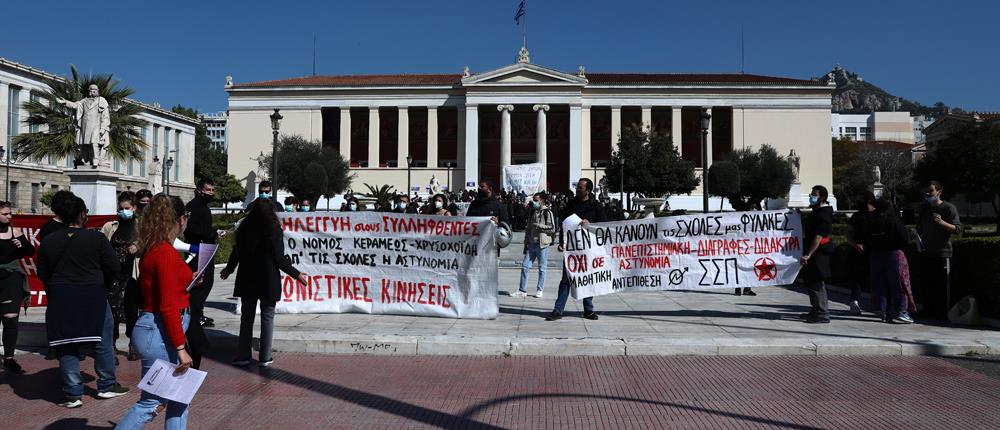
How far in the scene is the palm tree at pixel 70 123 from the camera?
75.3ft

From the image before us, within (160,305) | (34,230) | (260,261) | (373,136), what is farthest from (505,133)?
(160,305)

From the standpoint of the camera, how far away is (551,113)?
219ft

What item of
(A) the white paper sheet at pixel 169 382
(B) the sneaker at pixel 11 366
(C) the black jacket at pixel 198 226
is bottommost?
(B) the sneaker at pixel 11 366

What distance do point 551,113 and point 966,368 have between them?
2402 inches

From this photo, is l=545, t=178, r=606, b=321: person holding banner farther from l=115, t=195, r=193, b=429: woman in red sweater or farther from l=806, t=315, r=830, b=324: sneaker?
l=115, t=195, r=193, b=429: woman in red sweater

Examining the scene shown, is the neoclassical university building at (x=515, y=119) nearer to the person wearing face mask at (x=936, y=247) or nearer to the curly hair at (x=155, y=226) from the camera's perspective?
the person wearing face mask at (x=936, y=247)

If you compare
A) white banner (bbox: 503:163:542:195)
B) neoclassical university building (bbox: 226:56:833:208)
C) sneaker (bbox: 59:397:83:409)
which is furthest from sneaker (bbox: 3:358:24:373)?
neoclassical university building (bbox: 226:56:833:208)

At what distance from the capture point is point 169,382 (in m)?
3.49

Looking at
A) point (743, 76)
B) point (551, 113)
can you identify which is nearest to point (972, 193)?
point (743, 76)

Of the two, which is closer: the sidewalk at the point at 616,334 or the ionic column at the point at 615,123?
the sidewalk at the point at 616,334

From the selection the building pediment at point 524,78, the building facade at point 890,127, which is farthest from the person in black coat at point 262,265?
the building facade at point 890,127

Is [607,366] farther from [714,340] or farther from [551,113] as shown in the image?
[551,113]

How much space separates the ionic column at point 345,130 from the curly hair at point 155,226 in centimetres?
6225

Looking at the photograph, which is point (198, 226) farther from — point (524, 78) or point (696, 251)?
point (524, 78)
